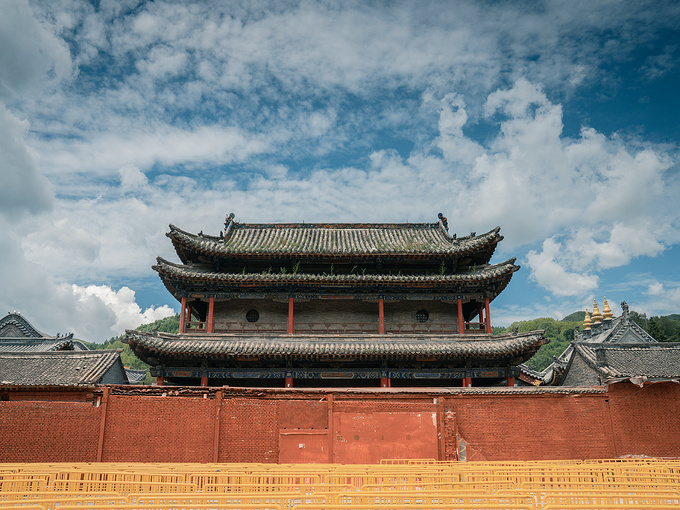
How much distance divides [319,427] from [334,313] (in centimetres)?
779

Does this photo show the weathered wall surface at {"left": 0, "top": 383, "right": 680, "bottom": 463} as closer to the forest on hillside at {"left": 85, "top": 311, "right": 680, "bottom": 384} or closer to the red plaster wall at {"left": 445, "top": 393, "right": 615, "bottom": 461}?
the red plaster wall at {"left": 445, "top": 393, "right": 615, "bottom": 461}

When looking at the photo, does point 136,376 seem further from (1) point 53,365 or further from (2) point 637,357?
(2) point 637,357

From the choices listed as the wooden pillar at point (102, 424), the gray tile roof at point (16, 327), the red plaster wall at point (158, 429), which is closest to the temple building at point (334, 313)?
the wooden pillar at point (102, 424)

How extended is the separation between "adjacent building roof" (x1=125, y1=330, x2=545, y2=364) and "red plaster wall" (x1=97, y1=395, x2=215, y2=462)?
3438 millimetres

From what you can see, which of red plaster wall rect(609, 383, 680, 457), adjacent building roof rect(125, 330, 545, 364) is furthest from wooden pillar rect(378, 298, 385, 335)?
red plaster wall rect(609, 383, 680, 457)

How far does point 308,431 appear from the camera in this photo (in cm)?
1416

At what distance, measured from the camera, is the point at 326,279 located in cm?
1980

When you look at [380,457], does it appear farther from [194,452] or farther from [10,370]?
[10,370]

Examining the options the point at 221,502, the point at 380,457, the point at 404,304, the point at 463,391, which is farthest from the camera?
the point at 404,304

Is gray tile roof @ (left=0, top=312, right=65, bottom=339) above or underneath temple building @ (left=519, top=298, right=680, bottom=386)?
above

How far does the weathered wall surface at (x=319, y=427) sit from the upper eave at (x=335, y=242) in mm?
7591

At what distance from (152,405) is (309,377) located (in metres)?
6.06

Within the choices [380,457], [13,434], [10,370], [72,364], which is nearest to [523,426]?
[380,457]

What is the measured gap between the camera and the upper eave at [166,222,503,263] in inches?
822
